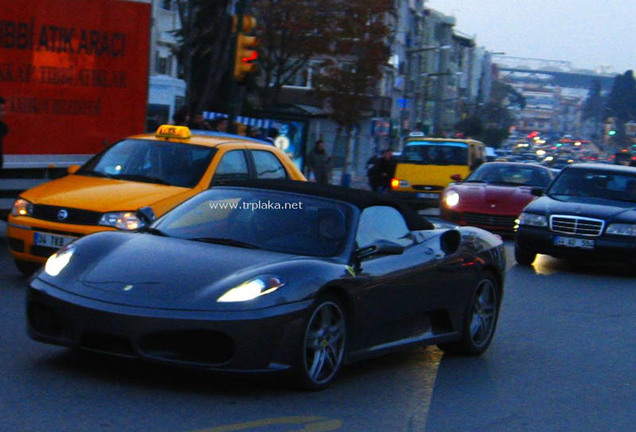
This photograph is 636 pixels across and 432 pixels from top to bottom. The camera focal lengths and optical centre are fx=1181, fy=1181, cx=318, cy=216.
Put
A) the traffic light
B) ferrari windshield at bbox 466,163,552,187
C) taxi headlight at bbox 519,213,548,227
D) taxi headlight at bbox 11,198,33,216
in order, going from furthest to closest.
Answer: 1. ferrari windshield at bbox 466,163,552,187
2. the traffic light
3. taxi headlight at bbox 519,213,548,227
4. taxi headlight at bbox 11,198,33,216

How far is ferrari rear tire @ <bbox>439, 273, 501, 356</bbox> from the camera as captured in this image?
28.3 ft

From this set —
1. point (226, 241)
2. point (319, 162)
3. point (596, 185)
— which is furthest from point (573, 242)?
point (319, 162)

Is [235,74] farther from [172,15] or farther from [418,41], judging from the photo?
[418,41]

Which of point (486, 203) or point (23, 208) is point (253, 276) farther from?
point (486, 203)

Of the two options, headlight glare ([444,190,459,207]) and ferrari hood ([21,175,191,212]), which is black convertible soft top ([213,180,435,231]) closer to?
ferrari hood ([21,175,191,212])

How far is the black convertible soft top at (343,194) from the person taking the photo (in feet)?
25.5

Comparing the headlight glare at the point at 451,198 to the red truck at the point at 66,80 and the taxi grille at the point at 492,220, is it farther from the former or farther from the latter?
the red truck at the point at 66,80

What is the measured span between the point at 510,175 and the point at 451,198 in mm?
1905

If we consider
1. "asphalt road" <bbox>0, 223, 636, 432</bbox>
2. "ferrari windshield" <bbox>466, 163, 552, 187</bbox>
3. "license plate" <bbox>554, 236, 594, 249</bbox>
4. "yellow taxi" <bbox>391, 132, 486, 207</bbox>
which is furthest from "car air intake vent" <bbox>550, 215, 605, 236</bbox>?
"yellow taxi" <bbox>391, 132, 486, 207</bbox>

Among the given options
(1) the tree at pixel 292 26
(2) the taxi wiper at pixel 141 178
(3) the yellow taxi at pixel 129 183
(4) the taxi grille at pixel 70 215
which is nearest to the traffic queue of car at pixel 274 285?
(4) the taxi grille at pixel 70 215

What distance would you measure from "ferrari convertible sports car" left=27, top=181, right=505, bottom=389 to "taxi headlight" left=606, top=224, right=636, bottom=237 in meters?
7.36

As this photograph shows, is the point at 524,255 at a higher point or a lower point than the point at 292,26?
lower

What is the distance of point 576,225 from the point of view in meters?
15.8

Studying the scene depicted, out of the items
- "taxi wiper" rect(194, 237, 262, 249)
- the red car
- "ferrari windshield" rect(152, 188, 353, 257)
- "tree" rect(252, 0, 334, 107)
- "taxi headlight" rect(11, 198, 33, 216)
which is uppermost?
"tree" rect(252, 0, 334, 107)
